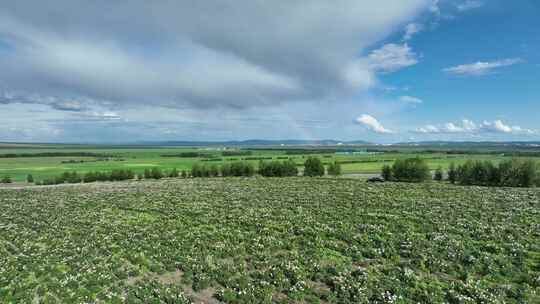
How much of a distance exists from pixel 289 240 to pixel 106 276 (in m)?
9.17

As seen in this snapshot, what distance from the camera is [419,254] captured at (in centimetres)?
1327

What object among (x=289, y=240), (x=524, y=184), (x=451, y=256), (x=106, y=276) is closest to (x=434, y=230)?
(x=451, y=256)

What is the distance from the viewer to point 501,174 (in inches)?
2288

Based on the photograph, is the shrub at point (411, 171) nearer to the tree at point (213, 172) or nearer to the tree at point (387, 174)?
the tree at point (387, 174)

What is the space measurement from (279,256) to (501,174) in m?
65.1

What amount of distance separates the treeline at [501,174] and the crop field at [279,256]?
132 ft

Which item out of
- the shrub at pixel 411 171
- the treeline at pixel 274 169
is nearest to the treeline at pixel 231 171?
the treeline at pixel 274 169

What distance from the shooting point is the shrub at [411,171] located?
66.0 meters

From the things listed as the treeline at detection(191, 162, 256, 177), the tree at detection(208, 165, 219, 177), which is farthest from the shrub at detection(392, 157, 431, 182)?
the tree at detection(208, 165, 219, 177)

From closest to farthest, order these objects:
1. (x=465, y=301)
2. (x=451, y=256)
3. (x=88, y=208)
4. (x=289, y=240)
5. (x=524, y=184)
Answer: (x=465, y=301), (x=451, y=256), (x=289, y=240), (x=88, y=208), (x=524, y=184)

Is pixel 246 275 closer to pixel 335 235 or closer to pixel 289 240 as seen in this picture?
pixel 289 240

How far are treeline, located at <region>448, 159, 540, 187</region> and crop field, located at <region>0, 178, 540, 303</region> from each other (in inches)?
1586

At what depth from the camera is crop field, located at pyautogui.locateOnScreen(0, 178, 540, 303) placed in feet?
33.6

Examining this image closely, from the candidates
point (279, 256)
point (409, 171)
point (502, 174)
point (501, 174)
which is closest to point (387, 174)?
point (409, 171)
